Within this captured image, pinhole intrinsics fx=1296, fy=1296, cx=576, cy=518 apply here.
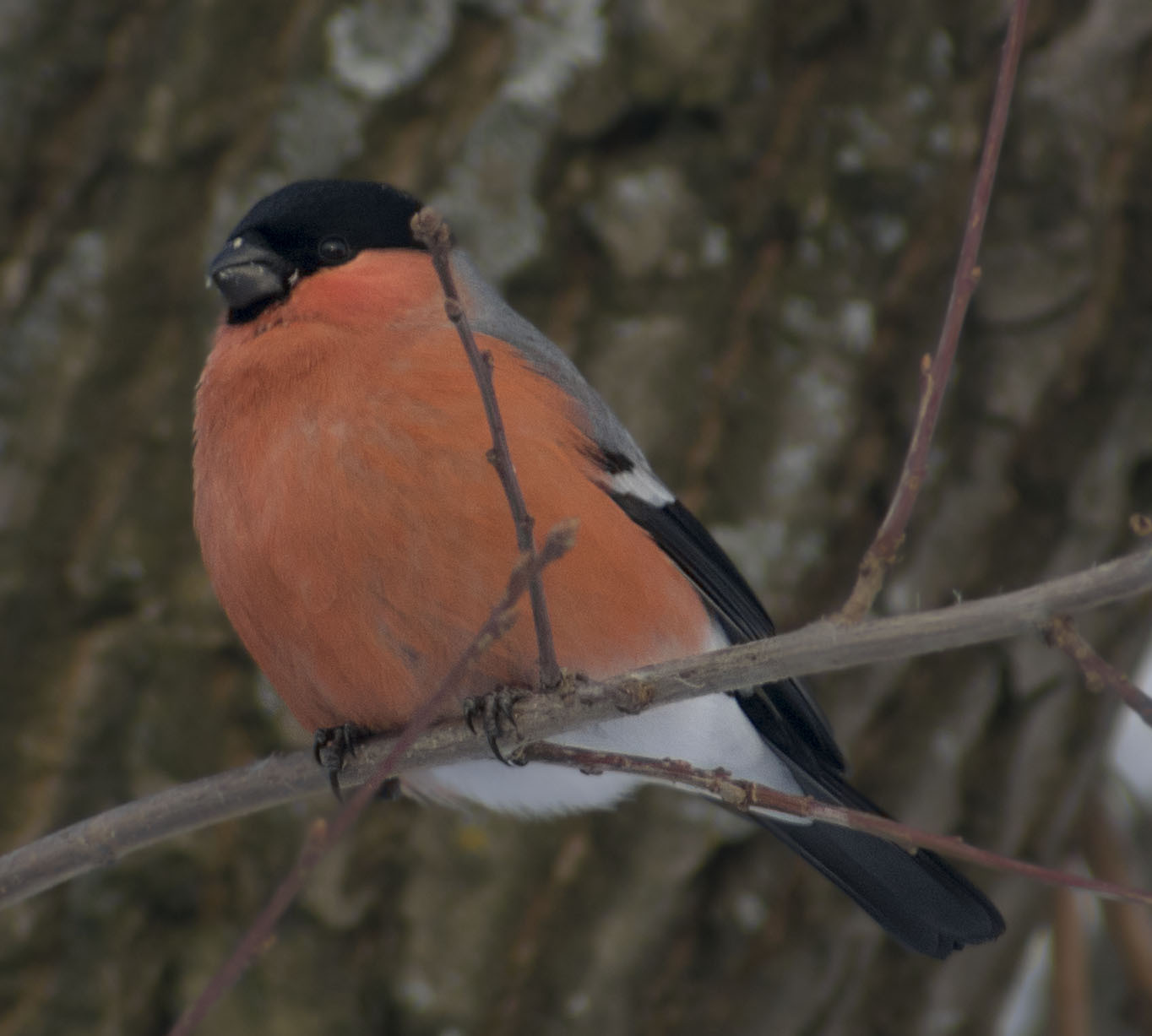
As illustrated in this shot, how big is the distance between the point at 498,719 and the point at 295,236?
1251mm

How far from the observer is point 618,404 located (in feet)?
10.7

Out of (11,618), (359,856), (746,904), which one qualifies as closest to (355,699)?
(359,856)

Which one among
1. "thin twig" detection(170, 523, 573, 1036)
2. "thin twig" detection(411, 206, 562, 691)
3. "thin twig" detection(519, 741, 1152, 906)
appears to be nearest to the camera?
"thin twig" detection(170, 523, 573, 1036)

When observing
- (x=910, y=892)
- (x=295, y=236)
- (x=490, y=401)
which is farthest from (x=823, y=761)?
(x=295, y=236)

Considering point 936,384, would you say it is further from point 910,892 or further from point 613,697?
point 910,892

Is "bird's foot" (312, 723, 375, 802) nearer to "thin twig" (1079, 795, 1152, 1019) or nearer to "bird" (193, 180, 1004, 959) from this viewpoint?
"bird" (193, 180, 1004, 959)

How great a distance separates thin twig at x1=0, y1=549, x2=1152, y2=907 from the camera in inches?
57.1

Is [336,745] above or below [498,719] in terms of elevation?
below

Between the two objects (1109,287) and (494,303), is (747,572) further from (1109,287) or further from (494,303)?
(1109,287)

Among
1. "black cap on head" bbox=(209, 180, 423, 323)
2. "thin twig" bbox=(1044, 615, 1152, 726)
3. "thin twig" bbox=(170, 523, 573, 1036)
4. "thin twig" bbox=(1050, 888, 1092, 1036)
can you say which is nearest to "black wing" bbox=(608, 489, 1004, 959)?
"black cap on head" bbox=(209, 180, 423, 323)

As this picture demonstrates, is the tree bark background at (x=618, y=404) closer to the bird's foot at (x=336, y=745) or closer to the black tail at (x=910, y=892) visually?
the black tail at (x=910, y=892)

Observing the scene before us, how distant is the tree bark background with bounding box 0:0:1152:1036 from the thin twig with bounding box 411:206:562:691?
1446mm

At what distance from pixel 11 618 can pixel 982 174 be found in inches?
97.7

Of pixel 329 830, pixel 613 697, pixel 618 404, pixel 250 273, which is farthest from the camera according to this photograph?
pixel 618 404
